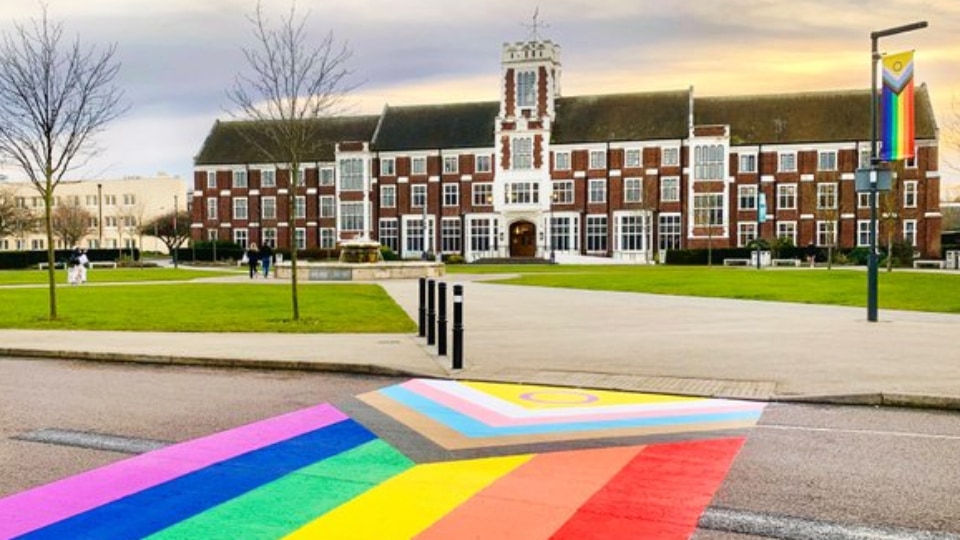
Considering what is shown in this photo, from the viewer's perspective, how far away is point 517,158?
2896 inches

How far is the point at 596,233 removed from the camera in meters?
72.4

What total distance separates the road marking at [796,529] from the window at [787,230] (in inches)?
2673

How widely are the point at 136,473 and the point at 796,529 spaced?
449 centimetres

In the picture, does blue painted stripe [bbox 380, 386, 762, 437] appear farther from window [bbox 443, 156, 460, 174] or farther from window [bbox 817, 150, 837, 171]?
window [bbox 443, 156, 460, 174]

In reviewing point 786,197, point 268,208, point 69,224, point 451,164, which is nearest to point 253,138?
point 268,208

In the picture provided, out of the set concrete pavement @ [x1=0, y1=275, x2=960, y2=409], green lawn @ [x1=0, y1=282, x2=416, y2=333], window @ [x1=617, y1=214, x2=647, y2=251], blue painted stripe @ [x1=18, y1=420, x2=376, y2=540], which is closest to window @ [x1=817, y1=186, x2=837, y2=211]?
window @ [x1=617, y1=214, x2=647, y2=251]

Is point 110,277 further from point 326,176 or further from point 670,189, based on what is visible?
point 670,189

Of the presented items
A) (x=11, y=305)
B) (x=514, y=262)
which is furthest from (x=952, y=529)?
(x=514, y=262)

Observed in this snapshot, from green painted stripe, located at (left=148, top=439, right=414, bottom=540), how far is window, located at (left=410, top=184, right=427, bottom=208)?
70.6 m

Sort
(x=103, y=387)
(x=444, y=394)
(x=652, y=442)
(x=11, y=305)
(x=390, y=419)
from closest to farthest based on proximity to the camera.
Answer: (x=652, y=442), (x=390, y=419), (x=444, y=394), (x=103, y=387), (x=11, y=305)

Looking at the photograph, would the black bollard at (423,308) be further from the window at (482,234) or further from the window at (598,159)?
the window at (482,234)

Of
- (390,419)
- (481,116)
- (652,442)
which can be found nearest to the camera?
(652,442)

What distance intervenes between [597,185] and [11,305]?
181ft

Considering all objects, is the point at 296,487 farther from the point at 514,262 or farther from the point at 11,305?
the point at 514,262
